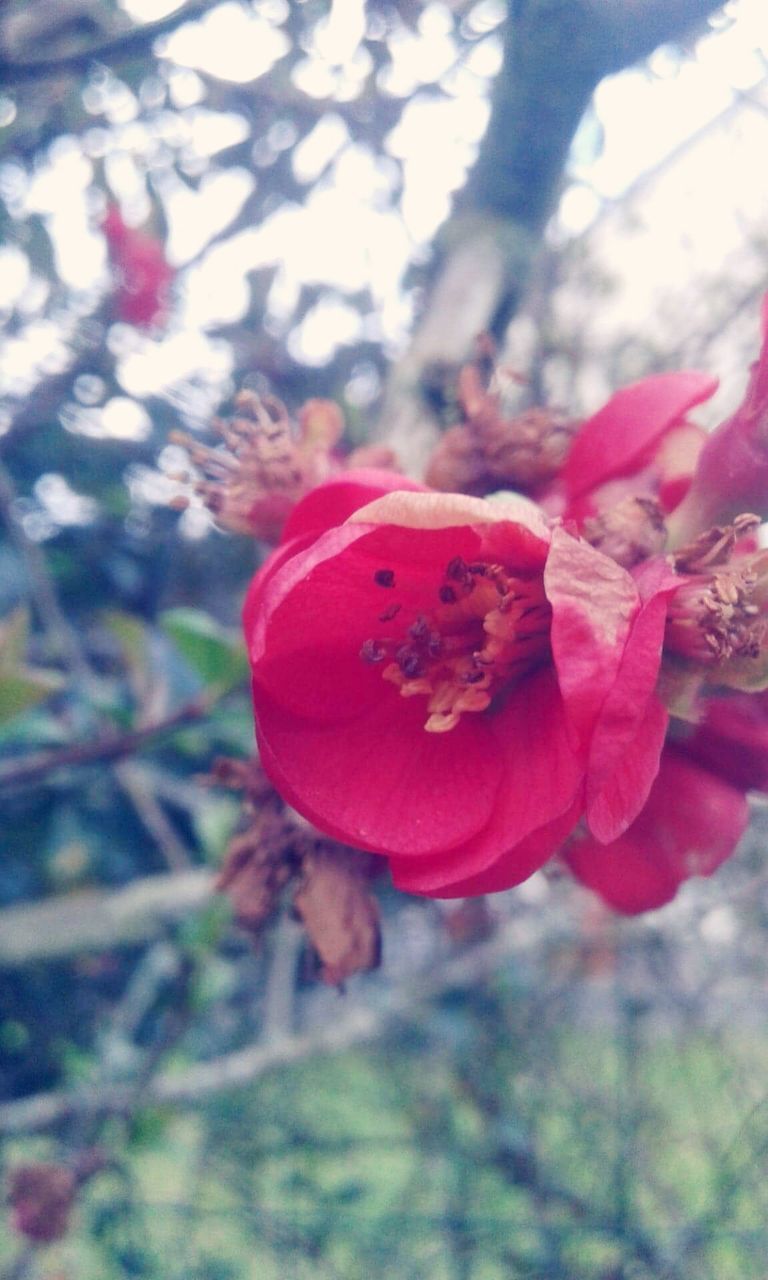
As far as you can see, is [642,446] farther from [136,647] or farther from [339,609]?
[136,647]

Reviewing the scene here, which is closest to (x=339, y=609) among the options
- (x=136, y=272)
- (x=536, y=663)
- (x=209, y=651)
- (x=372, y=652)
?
(x=372, y=652)

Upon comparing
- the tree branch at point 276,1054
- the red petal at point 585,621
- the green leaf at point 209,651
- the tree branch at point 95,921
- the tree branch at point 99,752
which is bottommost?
the tree branch at point 276,1054

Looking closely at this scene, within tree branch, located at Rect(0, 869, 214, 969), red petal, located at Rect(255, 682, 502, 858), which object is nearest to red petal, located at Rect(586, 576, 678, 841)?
red petal, located at Rect(255, 682, 502, 858)

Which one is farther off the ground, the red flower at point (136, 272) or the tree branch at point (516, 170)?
the tree branch at point (516, 170)

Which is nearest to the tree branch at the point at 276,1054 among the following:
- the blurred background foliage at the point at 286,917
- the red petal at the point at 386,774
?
the blurred background foliage at the point at 286,917

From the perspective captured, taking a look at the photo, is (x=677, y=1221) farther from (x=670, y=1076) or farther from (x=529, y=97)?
(x=529, y=97)

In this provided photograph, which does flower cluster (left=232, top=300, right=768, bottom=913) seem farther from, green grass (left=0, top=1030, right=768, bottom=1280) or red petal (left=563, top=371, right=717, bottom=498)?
green grass (left=0, top=1030, right=768, bottom=1280)

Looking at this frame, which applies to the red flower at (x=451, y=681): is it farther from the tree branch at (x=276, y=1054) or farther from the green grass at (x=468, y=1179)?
the tree branch at (x=276, y=1054)
